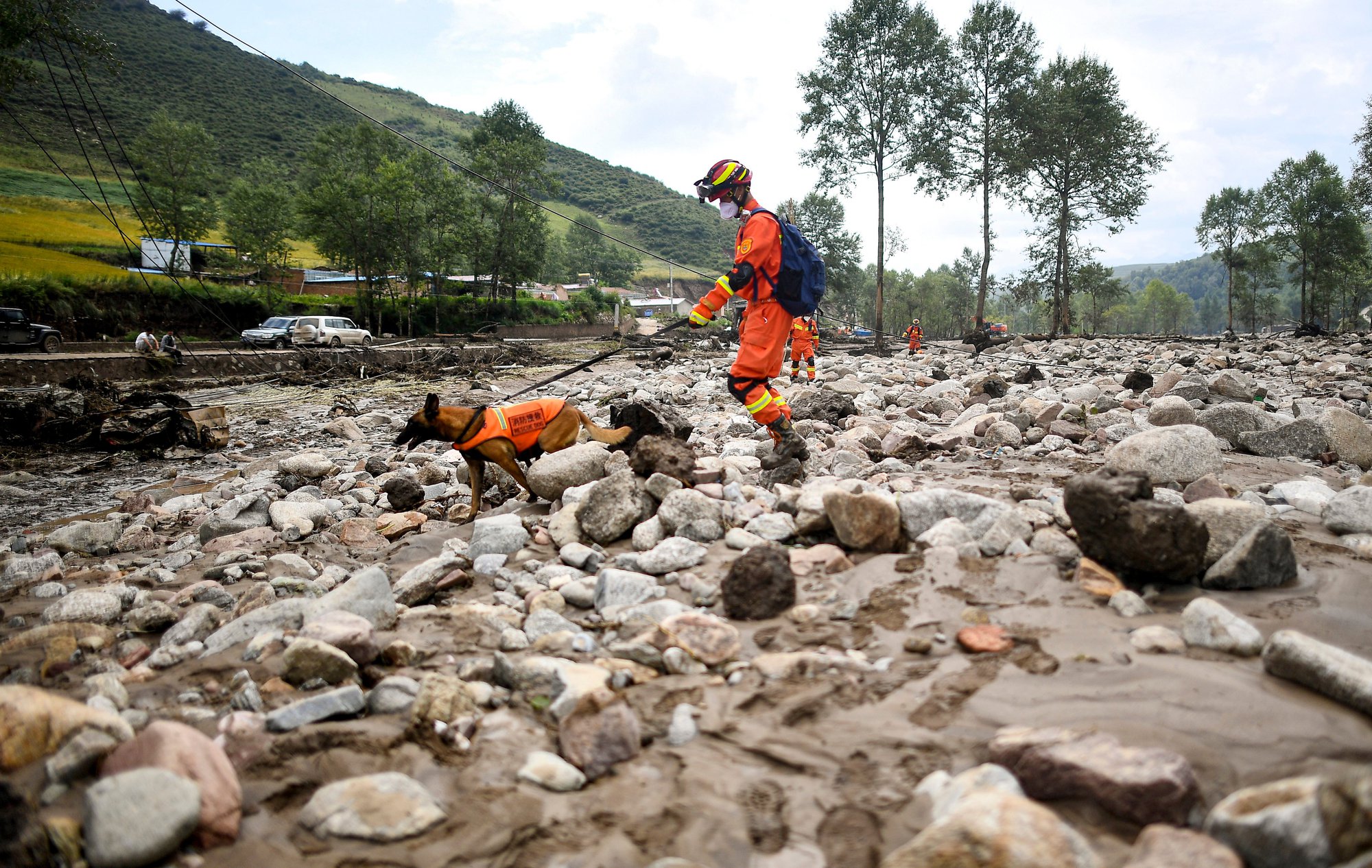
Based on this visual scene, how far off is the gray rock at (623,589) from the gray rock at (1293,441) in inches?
197

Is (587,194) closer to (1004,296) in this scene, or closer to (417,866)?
(1004,296)

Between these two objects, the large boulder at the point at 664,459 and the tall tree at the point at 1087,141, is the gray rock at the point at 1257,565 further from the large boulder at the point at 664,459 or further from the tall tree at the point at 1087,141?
the tall tree at the point at 1087,141

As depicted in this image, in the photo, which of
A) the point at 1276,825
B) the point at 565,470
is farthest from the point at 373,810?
the point at 565,470

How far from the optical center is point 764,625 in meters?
2.64

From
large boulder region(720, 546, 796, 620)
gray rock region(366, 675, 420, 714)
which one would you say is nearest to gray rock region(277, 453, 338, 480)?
gray rock region(366, 675, 420, 714)

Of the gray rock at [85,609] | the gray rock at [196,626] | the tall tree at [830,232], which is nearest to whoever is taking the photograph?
the gray rock at [196,626]

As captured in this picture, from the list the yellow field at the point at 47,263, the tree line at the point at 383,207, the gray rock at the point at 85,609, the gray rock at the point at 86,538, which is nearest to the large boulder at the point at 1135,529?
the gray rock at the point at 85,609

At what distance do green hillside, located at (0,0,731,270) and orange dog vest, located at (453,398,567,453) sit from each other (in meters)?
15.7

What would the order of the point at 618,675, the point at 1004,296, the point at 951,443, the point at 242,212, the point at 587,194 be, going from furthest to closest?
the point at 587,194 → the point at 242,212 → the point at 1004,296 → the point at 951,443 → the point at 618,675

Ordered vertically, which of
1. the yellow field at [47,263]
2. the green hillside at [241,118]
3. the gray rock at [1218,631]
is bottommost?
the gray rock at [1218,631]

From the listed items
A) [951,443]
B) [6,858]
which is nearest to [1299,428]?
[951,443]

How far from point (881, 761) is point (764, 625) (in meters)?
0.90

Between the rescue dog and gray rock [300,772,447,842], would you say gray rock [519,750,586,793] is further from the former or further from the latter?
the rescue dog

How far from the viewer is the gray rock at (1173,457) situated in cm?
400
